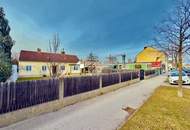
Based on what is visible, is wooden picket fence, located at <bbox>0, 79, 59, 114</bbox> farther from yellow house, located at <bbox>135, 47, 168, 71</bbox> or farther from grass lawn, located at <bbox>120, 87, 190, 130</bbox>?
yellow house, located at <bbox>135, 47, 168, 71</bbox>

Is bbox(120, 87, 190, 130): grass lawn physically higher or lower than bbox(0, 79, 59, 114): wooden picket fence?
lower

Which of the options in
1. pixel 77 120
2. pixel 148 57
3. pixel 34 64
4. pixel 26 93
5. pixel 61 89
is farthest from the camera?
pixel 148 57

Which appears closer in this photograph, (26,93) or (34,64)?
(26,93)

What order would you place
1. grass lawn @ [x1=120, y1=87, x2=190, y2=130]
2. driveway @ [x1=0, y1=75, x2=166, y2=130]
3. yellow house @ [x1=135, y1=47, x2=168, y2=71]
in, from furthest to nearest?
1. yellow house @ [x1=135, y1=47, x2=168, y2=71]
2. grass lawn @ [x1=120, y1=87, x2=190, y2=130]
3. driveway @ [x1=0, y1=75, x2=166, y2=130]

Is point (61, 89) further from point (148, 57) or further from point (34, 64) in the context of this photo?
point (148, 57)

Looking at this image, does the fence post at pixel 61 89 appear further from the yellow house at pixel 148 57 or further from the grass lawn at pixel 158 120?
the yellow house at pixel 148 57

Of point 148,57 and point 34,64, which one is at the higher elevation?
point 148,57

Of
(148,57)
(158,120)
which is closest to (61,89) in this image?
(158,120)

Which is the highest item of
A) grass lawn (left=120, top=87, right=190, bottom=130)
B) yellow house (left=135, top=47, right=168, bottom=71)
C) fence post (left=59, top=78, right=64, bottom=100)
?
yellow house (left=135, top=47, right=168, bottom=71)

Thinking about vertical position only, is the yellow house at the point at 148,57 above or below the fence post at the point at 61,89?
above

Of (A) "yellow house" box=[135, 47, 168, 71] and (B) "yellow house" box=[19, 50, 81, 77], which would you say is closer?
(B) "yellow house" box=[19, 50, 81, 77]

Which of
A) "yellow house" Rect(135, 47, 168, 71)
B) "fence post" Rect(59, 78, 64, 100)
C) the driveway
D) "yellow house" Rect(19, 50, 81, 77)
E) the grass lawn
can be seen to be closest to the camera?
the driveway

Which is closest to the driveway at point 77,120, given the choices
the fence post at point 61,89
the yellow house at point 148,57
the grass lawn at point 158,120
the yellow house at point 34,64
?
the grass lawn at point 158,120

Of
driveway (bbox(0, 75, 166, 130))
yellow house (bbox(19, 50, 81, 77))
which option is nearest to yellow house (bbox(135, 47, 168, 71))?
yellow house (bbox(19, 50, 81, 77))
